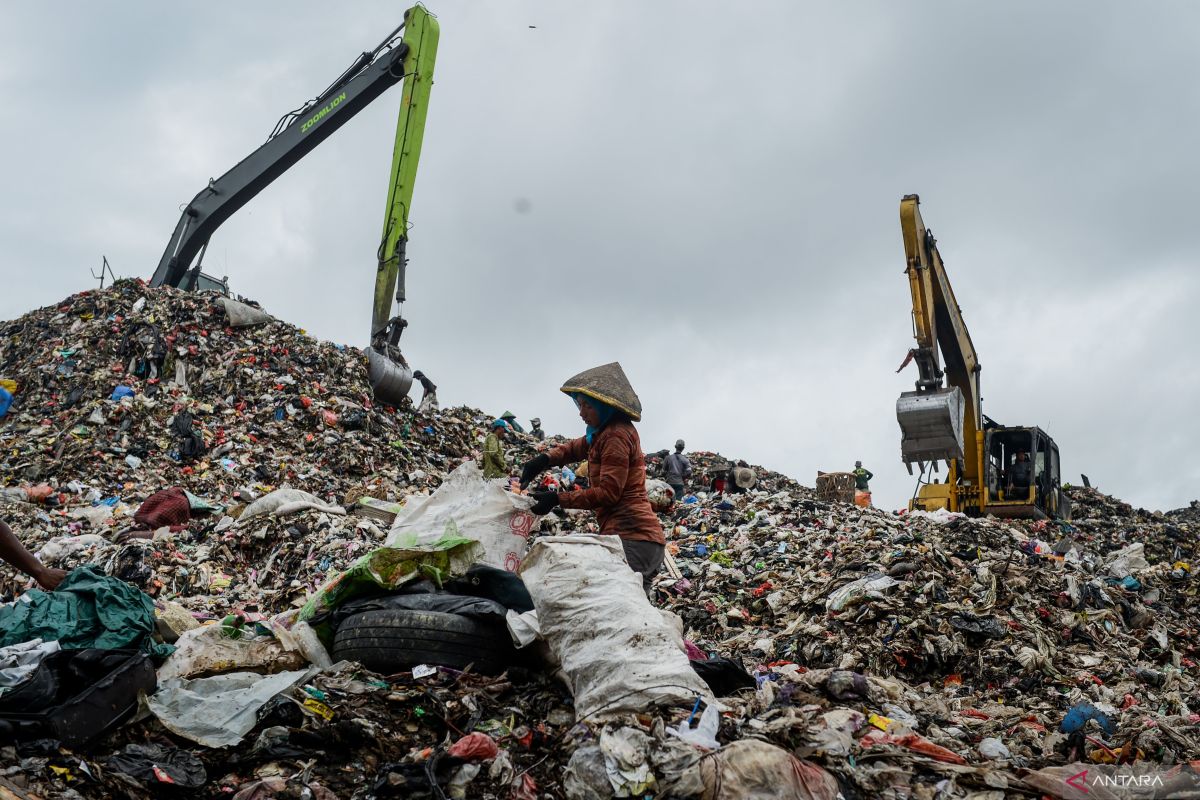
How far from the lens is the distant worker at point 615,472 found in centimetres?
454

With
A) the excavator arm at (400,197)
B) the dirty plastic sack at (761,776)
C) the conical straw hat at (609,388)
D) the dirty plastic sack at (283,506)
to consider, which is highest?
the excavator arm at (400,197)

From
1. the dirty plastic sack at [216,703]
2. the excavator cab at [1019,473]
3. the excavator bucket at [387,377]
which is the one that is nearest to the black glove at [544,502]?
the dirty plastic sack at [216,703]

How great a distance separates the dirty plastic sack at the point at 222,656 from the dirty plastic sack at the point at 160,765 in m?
0.60

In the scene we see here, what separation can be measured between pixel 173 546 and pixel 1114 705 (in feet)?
21.4

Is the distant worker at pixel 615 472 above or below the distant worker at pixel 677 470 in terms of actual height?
below

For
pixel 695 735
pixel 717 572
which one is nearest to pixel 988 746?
pixel 695 735

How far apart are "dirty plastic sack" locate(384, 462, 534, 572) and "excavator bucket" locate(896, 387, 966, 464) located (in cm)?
707

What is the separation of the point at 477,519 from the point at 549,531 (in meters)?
3.94

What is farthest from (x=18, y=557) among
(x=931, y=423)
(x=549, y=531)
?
(x=931, y=423)

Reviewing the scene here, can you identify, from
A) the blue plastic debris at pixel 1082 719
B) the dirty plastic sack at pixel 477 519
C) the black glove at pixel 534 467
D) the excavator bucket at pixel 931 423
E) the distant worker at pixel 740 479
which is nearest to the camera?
the blue plastic debris at pixel 1082 719

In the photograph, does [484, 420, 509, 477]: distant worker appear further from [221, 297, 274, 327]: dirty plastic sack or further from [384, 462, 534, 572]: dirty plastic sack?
[221, 297, 274, 327]: dirty plastic sack

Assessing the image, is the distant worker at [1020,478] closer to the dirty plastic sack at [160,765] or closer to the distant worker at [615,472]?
the distant worker at [615,472]

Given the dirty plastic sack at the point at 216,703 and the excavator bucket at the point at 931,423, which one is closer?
the dirty plastic sack at the point at 216,703

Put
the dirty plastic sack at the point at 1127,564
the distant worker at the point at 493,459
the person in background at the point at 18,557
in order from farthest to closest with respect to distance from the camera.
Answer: the dirty plastic sack at the point at 1127,564, the distant worker at the point at 493,459, the person in background at the point at 18,557
